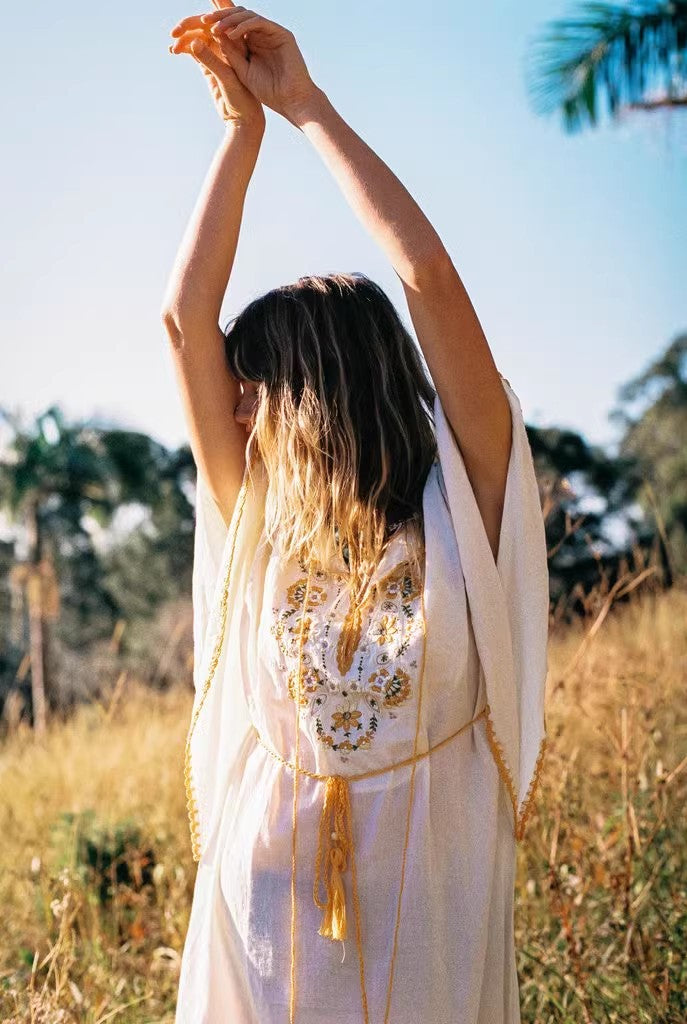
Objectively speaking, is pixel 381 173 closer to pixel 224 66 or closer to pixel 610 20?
pixel 224 66

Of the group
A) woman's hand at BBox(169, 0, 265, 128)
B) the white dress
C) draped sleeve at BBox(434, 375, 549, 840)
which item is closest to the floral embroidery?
the white dress

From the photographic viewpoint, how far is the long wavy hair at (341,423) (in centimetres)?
157

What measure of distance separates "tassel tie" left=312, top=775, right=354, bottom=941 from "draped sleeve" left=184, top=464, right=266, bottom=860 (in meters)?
0.22

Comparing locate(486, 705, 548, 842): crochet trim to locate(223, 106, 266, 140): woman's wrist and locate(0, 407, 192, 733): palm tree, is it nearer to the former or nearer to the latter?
locate(223, 106, 266, 140): woman's wrist

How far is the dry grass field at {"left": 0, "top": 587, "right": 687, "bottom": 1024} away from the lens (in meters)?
2.29

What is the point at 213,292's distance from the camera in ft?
5.51

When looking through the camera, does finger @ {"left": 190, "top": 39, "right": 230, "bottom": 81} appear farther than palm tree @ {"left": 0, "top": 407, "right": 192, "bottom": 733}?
No

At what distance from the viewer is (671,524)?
13.7 metres

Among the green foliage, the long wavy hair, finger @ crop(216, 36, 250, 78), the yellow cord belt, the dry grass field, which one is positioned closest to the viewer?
the yellow cord belt

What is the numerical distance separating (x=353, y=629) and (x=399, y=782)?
0.74 ft

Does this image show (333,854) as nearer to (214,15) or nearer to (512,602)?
(512,602)

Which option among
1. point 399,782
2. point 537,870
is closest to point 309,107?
point 399,782

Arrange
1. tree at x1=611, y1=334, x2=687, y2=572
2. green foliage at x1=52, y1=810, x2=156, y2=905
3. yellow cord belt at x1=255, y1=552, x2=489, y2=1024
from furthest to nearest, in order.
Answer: tree at x1=611, y1=334, x2=687, y2=572, green foliage at x1=52, y1=810, x2=156, y2=905, yellow cord belt at x1=255, y1=552, x2=489, y2=1024

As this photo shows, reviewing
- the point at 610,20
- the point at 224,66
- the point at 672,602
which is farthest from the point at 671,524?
the point at 224,66
